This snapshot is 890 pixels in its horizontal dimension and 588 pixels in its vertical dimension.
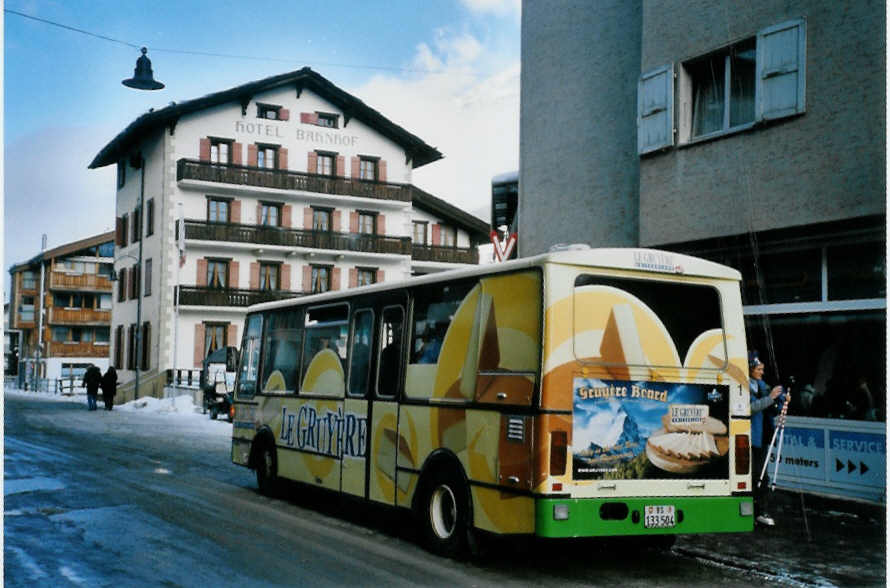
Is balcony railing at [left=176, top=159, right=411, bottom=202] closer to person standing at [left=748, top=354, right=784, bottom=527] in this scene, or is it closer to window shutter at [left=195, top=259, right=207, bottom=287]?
window shutter at [left=195, top=259, right=207, bottom=287]

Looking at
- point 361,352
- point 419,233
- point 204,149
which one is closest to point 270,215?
point 204,149

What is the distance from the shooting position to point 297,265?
51969mm

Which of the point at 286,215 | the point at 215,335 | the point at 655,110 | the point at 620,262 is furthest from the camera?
the point at 286,215

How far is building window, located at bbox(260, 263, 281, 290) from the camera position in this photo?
167 feet

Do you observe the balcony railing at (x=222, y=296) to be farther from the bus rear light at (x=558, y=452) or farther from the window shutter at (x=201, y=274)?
the bus rear light at (x=558, y=452)

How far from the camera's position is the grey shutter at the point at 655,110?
15133 millimetres

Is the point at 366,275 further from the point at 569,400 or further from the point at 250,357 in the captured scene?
the point at 569,400

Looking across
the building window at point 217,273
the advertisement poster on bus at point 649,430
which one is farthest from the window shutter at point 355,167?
the advertisement poster on bus at point 649,430

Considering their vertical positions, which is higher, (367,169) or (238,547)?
(367,169)

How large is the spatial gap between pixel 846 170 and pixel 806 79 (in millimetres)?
1366

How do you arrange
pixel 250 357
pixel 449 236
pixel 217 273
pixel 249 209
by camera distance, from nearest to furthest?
pixel 250 357, pixel 217 273, pixel 249 209, pixel 449 236

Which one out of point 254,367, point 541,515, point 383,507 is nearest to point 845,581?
point 541,515

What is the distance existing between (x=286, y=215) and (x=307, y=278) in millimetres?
3401

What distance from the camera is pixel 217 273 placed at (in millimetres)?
50000
